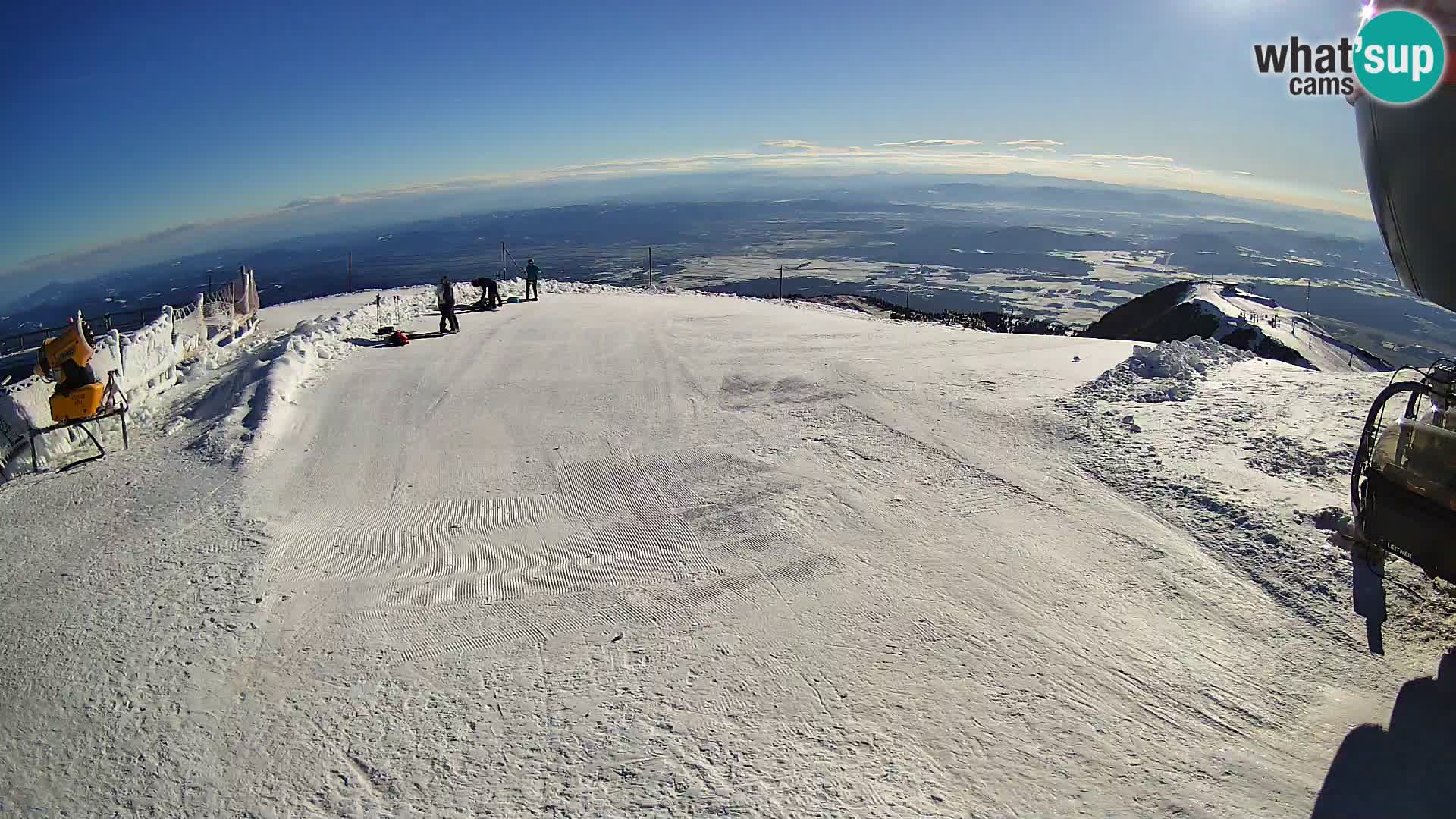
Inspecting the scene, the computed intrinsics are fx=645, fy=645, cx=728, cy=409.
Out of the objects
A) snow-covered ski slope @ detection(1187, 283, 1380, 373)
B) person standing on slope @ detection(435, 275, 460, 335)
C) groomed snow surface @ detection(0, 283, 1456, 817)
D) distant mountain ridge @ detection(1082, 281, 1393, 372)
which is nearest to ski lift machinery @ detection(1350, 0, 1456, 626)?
groomed snow surface @ detection(0, 283, 1456, 817)

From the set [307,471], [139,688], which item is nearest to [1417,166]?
[139,688]

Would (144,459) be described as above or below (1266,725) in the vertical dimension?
above

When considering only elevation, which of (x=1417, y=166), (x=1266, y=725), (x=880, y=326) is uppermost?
(x=1417, y=166)

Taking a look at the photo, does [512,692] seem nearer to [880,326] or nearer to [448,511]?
[448,511]

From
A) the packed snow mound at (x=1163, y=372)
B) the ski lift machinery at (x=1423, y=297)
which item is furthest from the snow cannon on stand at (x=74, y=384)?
the packed snow mound at (x=1163, y=372)

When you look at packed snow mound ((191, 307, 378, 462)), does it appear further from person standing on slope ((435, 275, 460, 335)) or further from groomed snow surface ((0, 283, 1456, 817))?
person standing on slope ((435, 275, 460, 335))

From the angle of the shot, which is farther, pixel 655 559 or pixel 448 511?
pixel 448 511

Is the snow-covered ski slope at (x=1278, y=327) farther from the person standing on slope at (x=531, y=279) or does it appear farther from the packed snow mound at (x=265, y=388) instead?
the packed snow mound at (x=265, y=388)
